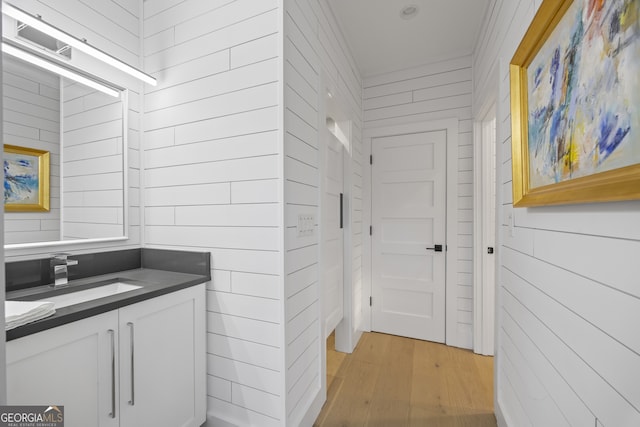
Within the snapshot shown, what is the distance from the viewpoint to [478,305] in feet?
8.07

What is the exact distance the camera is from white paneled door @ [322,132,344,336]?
2.19 meters

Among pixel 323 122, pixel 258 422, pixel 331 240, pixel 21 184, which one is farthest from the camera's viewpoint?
pixel 331 240

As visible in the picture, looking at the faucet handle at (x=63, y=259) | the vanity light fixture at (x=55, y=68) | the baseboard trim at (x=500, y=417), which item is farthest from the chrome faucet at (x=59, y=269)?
the baseboard trim at (x=500, y=417)

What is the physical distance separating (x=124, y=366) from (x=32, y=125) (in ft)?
3.90

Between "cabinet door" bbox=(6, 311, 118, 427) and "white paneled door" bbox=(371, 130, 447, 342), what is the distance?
2284 mm

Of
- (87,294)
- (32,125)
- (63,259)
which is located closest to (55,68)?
(32,125)

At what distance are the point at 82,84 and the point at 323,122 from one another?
51.7 inches

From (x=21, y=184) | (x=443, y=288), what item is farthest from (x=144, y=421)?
(x=443, y=288)

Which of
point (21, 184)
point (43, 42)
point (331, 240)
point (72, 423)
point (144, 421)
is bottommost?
point (144, 421)

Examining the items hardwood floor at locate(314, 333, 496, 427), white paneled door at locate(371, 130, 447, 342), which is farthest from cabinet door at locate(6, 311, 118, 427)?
white paneled door at locate(371, 130, 447, 342)

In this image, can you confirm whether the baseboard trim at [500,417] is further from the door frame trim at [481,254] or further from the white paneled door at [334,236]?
the white paneled door at [334,236]

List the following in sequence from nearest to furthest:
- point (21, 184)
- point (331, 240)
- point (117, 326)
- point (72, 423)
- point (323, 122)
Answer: point (72, 423) → point (117, 326) → point (21, 184) → point (323, 122) → point (331, 240)

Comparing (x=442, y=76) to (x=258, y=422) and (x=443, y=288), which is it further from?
(x=258, y=422)

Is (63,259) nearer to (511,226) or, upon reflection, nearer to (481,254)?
(511,226)
